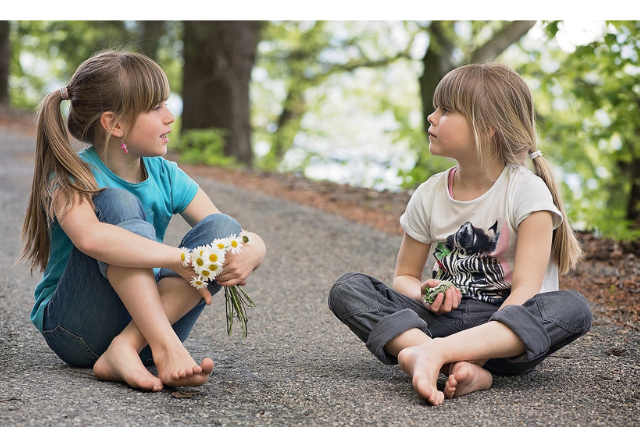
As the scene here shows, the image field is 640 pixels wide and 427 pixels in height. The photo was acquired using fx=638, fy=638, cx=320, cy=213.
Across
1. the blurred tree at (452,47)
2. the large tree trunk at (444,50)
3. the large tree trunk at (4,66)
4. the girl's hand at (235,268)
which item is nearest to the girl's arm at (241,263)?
the girl's hand at (235,268)

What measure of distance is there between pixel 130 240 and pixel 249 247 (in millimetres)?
364

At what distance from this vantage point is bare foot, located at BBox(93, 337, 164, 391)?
6.22ft

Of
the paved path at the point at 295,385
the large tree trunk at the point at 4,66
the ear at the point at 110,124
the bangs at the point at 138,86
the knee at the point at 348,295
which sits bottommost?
the paved path at the point at 295,385

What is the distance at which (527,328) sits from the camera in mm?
1932

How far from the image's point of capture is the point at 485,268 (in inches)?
86.5

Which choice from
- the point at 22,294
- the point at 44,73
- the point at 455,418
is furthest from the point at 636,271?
the point at 44,73

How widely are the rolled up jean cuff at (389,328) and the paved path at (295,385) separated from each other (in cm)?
11

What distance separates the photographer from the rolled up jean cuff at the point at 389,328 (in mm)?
2051

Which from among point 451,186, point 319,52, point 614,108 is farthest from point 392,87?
point 451,186

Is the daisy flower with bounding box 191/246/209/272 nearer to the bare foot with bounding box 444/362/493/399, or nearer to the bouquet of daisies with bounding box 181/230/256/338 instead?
the bouquet of daisies with bounding box 181/230/256/338

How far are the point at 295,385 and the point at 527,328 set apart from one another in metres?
0.74

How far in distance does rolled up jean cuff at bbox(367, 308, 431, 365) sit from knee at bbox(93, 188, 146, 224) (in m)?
0.84

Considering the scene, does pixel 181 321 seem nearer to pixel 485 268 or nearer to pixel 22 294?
pixel 485 268

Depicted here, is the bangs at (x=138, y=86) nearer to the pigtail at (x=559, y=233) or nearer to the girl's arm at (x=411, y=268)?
the girl's arm at (x=411, y=268)
